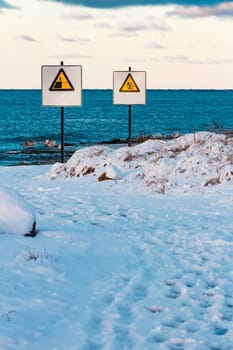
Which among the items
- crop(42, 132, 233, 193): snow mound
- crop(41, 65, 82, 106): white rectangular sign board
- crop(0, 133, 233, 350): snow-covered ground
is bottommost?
crop(0, 133, 233, 350): snow-covered ground

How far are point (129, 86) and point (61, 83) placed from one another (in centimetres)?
289

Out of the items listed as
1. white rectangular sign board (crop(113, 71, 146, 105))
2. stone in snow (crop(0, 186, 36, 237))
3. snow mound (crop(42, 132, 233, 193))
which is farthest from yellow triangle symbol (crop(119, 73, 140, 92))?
stone in snow (crop(0, 186, 36, 237))

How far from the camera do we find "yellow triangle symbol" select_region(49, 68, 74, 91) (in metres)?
16.1

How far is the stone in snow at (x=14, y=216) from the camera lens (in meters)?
7.43

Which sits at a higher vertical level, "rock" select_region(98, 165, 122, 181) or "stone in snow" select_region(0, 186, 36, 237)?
"stone in snow" select_region(0, 186, 36, 237)

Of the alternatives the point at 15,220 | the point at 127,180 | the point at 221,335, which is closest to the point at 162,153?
the point at 127,180

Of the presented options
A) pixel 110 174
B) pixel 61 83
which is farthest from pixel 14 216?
pixel 61 83

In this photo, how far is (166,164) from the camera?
13.8 metres

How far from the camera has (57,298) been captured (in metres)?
5.38

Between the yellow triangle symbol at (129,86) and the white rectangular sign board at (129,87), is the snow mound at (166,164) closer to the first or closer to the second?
the white rectangular sign board at (129,87)

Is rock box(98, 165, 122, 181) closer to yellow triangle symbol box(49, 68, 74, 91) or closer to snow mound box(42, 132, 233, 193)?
snow mound box(42, 132, 233, 193)

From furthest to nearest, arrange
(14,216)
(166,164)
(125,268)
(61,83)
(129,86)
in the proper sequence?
(129,86)
(61,83)
(166,164)
(14,216)
(125,268)

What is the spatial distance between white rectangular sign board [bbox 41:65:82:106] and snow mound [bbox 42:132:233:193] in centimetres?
161

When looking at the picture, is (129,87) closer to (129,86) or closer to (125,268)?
(129,86)
